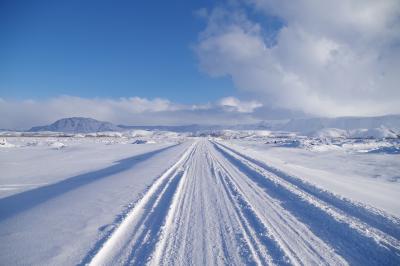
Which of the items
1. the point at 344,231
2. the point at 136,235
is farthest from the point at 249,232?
the point at 136,235

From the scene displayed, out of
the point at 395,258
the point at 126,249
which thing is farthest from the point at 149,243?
the point at 395,258

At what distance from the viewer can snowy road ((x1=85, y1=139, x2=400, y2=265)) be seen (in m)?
4.77

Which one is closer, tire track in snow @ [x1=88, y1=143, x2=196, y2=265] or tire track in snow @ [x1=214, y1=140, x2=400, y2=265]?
tire track in snow @ [x1=88, y1=143, x2=196, y2=265]

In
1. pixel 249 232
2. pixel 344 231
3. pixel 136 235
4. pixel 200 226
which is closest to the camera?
pixel 136 235

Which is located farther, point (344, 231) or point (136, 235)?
point (344, 231)

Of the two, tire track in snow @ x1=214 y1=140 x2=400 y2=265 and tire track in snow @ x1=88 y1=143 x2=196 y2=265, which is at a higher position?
tire track in snow @ x1=88 y1=143 x2=196 y2=265

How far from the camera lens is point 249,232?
231 inches

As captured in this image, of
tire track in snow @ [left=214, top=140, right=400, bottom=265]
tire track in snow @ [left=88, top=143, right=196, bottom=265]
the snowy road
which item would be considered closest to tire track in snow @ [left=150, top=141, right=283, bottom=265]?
the snowy road

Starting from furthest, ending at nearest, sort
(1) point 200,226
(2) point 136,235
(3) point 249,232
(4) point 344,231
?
1. (1) point 200,226
2. (4) point 344,231
3. (3) point 249,232
4. (2) point 136,235

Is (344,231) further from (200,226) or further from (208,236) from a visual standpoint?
(200,226)

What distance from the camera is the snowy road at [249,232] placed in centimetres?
477

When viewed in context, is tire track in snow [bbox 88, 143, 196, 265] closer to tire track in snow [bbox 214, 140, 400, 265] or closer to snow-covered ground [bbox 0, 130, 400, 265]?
snow-covered ground [bbox 0, 130, 400, 265]

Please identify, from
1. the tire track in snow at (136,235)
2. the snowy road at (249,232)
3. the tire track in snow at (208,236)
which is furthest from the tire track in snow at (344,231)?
the tire track in snow at (136,235)

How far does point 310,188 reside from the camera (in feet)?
35.3
